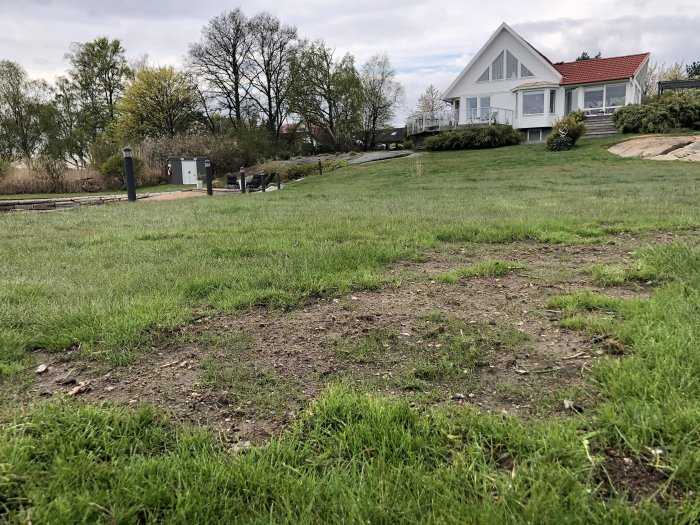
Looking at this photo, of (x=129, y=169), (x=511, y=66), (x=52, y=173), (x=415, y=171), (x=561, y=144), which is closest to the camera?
(x=129, y=169)

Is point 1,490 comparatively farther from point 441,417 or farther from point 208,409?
point 441,417

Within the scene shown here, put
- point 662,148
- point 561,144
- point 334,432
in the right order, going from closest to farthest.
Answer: point 334,432, point 662,148, point 561,144

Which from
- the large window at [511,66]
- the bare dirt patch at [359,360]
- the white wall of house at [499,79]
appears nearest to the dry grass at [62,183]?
the white wall of house at [499,79]

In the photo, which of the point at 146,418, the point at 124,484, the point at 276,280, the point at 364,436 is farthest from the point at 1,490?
the point at 276,280

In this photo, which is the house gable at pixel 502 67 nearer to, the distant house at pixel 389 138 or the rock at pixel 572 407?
the distant house at pixel 389 138

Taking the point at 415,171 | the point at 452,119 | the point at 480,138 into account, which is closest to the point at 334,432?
the point at 415,171

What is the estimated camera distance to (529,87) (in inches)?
1253

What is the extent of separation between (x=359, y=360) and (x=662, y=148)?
21.7 m

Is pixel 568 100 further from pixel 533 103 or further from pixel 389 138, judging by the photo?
pixel 389 138

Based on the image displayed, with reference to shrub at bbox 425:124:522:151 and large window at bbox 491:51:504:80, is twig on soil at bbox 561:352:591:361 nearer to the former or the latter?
shrub at bbox 425:124:522:151

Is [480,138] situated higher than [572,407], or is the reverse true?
[480,138]

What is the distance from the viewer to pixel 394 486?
152 centimetres

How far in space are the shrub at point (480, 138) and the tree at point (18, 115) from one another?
2850 centimetres

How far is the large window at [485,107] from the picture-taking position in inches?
1326
